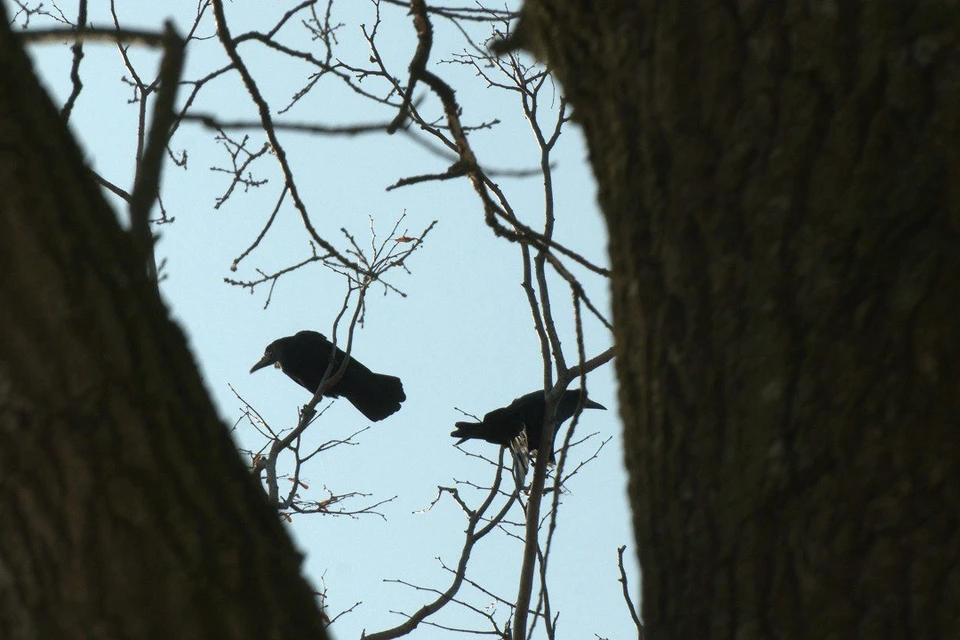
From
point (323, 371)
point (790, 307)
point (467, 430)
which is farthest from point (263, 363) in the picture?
point (790, 307)

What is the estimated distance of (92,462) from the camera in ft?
3.31

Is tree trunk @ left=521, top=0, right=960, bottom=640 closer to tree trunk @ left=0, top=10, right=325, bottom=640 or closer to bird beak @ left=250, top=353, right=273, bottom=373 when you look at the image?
tree trunk @ left=0, top=10, right=325, bottom=640

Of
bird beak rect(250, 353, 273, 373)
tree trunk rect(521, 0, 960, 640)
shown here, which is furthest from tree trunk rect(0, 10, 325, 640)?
bird beak rect(250, 353, 273, 373)

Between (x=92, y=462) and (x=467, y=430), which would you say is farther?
(x=467, y=430)

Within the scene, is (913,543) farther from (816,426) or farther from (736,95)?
(736,95)

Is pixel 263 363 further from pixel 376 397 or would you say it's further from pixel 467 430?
pixel 467 430

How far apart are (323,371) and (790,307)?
6.89 meters

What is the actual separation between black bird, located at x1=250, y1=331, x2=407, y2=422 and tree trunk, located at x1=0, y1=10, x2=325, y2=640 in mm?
6806

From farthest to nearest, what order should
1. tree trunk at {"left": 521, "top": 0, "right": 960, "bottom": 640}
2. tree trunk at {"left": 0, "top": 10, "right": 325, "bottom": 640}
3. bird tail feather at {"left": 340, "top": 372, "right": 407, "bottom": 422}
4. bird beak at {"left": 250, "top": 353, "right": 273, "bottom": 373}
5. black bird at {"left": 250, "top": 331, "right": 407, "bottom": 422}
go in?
bird beak at {"left": 250, "top": 353, "right": 273, "bottom": 373}
bird tail feather at {"left": 340, "top": 372, "right": 407, "bottom": 422}
black bird at {"left": 250, "top": 331, "right": 407, "bottom": 422}
tree trunk at {"left": 521, "top": 0, "right": 960, "bottom": 640}
tree trunk at {"left": 0, "top": 10, "right": 325, "bottom": 640}

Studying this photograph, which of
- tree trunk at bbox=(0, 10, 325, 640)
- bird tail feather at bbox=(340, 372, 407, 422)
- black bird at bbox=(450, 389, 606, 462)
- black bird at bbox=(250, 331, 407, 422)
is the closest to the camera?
tree trunk at bbox=(0, 10, 325, 640)

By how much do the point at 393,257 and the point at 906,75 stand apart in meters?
3.68

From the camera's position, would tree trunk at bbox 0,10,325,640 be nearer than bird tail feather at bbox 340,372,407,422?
Yes

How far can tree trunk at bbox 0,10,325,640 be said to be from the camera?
1.00 m

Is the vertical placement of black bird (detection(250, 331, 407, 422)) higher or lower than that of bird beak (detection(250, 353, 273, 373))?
lower
